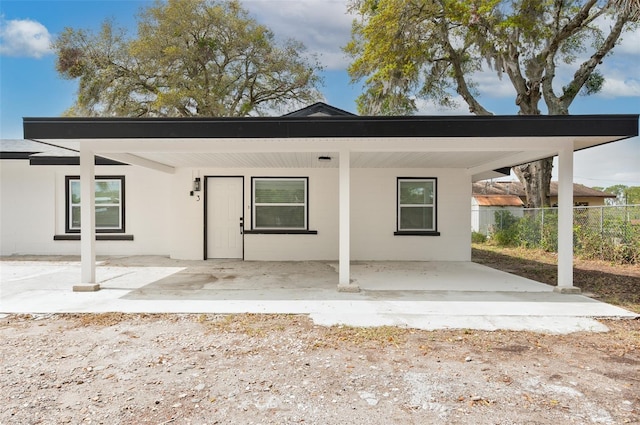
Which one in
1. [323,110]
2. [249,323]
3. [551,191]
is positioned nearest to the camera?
[249,323]

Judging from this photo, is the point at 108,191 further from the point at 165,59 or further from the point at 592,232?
the point at 592,232

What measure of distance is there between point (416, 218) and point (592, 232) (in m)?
4.80

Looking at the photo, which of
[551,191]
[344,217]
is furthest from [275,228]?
[551,191]

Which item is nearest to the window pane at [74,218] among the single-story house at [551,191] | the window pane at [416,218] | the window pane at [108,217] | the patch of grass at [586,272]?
the window pane at [108,217]

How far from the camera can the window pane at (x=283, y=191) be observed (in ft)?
30.8

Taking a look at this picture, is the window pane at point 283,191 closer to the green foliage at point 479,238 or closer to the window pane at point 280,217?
the window pane at point 280,217

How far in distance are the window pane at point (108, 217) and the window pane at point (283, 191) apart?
3973 millimetres

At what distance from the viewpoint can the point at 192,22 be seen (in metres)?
18.0

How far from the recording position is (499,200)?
30.9m

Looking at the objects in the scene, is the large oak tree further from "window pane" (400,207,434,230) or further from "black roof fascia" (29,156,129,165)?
"black roof fascia" (29,156,129,165)

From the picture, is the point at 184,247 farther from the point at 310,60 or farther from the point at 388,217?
the point at 310,60

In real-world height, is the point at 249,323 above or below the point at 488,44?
below

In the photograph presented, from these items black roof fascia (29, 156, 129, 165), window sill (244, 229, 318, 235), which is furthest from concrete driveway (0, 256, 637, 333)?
black roof fascia (29, 156, 129, 165)

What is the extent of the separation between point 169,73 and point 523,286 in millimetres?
17438
